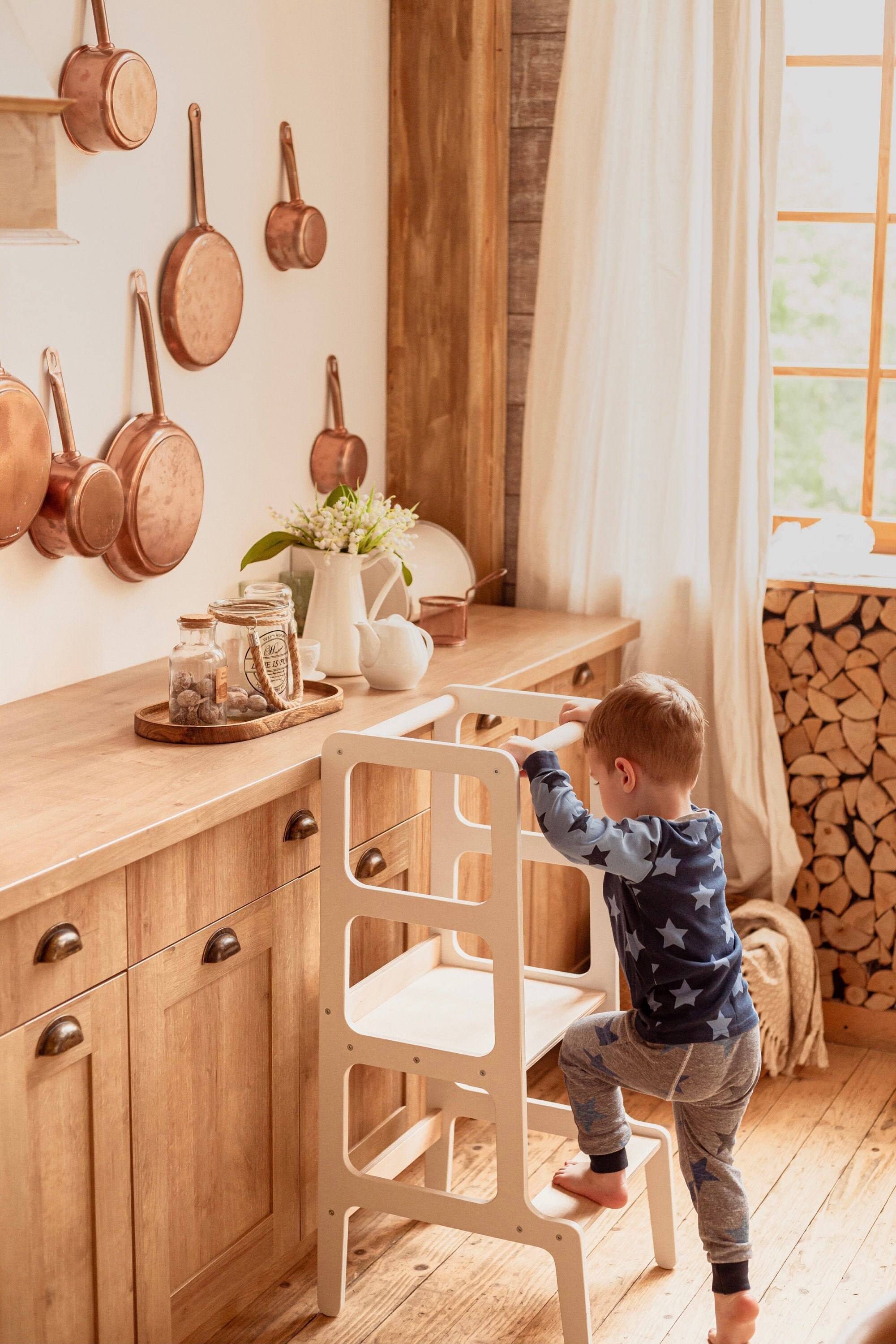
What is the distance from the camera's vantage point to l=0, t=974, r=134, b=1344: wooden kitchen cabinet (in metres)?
1.55

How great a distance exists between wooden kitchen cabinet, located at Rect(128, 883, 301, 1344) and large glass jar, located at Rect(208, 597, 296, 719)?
0.30m

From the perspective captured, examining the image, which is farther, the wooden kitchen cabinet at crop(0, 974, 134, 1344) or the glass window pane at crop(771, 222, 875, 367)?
the glass window pane at crop(771, 222, 875, 367)

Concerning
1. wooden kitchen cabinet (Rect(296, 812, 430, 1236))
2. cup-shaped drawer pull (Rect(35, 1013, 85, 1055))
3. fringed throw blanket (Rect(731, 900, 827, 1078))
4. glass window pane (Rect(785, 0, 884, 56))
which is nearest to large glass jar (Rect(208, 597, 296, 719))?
wooden kitchen cabinet (Rect(296, 812, 430, 1236))

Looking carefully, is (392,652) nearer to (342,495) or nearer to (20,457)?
(342,495)

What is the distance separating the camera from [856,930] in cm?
304

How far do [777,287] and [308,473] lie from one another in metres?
1.17

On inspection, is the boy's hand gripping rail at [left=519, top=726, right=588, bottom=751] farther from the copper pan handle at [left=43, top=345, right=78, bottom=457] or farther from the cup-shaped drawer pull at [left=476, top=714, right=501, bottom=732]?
the copper pan handle at [left=43, top=345, right=78, bottom=457]

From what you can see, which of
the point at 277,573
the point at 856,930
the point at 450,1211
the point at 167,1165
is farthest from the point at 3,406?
the point at 856,930

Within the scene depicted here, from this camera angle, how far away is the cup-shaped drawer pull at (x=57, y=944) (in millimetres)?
1569

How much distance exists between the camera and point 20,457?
2070 mm

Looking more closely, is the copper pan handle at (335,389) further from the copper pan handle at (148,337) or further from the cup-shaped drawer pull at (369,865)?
the cup-shaped drawer pull at (369,865)

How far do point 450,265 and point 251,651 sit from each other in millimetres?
1351

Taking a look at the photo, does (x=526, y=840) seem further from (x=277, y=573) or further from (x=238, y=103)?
(x=238, y=103)

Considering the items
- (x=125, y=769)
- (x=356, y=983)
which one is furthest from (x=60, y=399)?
(x=356, y=983)
